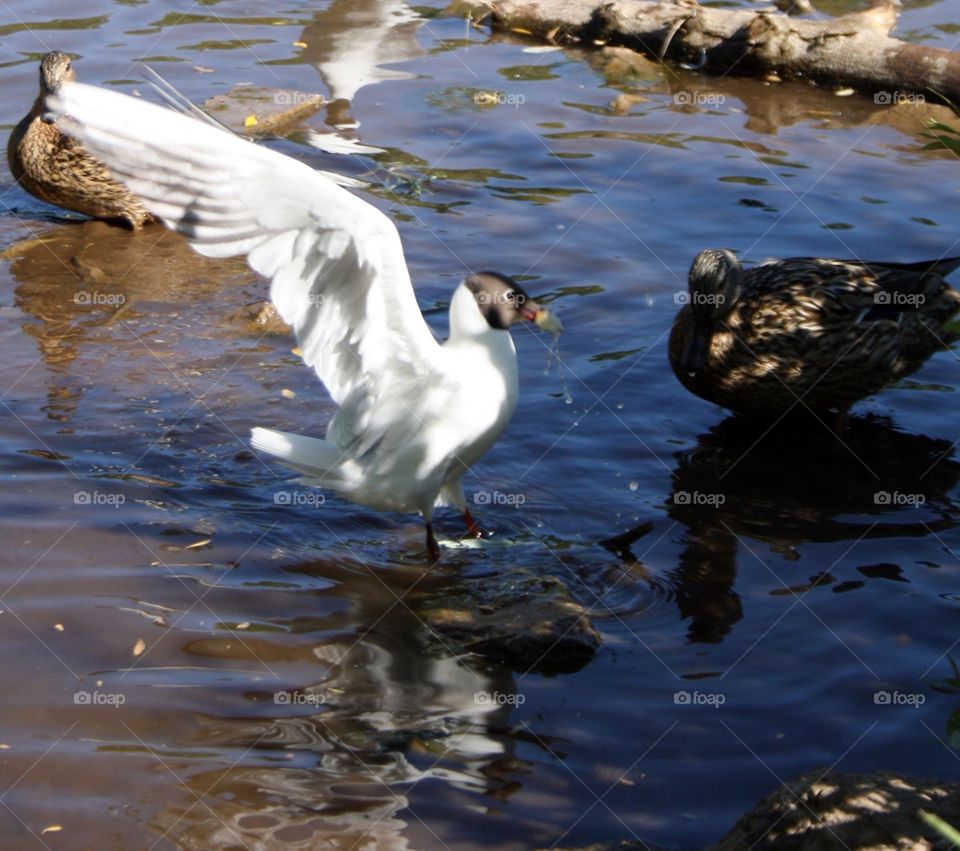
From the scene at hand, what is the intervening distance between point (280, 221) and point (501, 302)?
1.02 metres

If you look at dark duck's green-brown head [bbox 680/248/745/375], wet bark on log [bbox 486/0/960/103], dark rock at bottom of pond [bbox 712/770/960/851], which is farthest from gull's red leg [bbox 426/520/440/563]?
wet bark on log [bbox 486/0/960/103]

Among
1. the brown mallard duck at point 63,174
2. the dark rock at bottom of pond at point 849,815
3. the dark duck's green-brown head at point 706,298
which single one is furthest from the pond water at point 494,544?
the dark rock at bottom of pond at point 849,815

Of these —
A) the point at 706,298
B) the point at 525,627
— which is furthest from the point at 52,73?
the point at 525,627

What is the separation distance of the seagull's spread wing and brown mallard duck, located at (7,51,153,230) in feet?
12.1

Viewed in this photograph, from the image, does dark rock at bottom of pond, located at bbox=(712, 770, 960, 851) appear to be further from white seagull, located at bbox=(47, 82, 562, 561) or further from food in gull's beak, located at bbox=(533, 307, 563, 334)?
food in gull's beak, located at bbox=(533, 307, 563, 334)

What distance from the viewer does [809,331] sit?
6812 mm

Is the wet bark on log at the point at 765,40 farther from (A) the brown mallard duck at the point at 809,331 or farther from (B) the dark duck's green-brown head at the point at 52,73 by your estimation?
(B) the dark duck's green-brown head at the point at 52,73

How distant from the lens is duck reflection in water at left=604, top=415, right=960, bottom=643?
567cm

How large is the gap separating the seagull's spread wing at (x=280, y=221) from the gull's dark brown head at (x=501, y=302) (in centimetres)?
33

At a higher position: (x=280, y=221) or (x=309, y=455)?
(x=280, y=221)

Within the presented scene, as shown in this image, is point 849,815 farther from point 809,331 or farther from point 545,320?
point 809,331

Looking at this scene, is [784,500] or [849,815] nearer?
[849,815]

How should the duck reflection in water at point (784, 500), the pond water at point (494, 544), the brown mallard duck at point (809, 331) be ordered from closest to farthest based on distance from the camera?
the pond water at point (494, 544) < the duck reflection in water at point (784, 500) < the brown mallard duck at point (809, 331)

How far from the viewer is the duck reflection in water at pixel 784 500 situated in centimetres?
567
